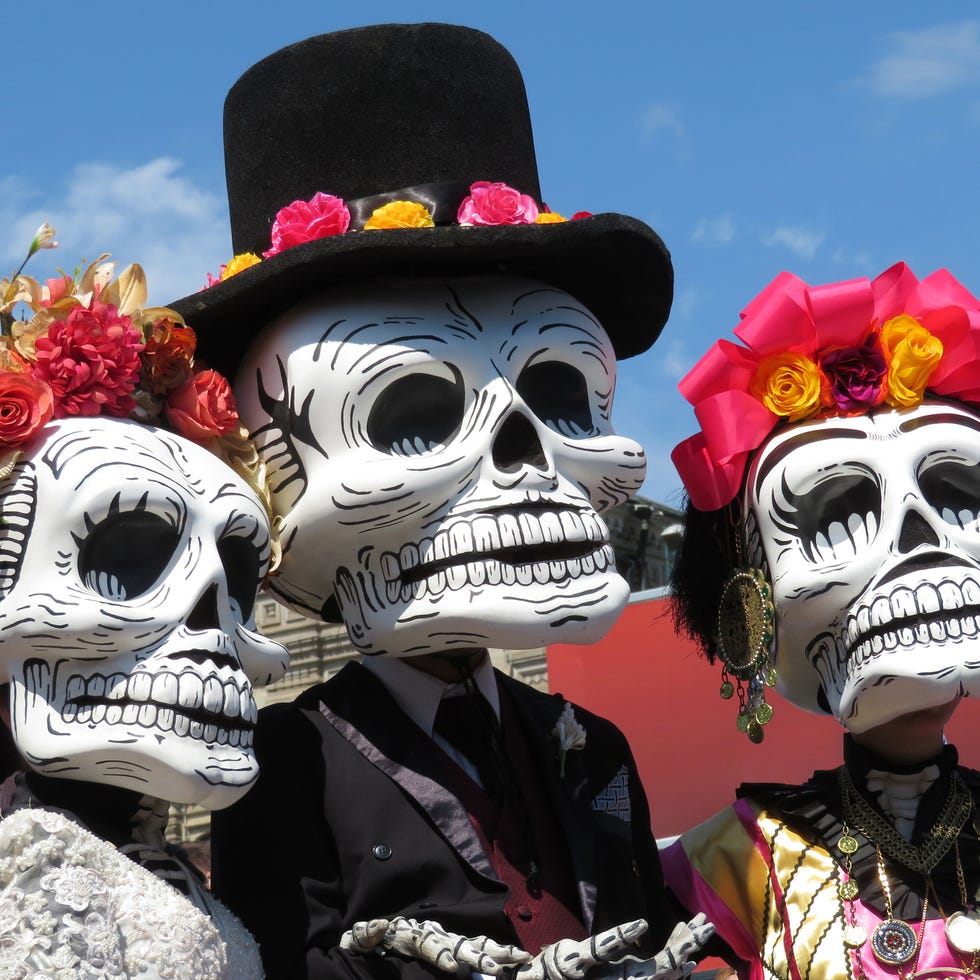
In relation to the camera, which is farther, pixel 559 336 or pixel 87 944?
pixel 559 336

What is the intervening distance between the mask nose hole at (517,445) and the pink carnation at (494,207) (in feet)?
1.42

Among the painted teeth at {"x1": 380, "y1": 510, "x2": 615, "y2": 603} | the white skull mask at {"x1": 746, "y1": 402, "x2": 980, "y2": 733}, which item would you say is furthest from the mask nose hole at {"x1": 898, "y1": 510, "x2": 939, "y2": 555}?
the painted teeth at {"x1": 380, "y1": 510, "x2": 615, "y2": 603}

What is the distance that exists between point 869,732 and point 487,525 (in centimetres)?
111

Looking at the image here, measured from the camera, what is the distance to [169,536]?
331 cm

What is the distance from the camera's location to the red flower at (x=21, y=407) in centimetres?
330

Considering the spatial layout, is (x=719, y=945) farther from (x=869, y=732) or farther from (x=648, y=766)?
(x=648, y=766)

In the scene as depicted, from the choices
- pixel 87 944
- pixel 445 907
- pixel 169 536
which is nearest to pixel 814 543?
pixel 445 907

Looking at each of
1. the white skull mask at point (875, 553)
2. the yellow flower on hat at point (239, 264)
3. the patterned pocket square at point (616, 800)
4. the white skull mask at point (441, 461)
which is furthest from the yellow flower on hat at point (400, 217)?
the patterned pocket square at point (616, 800)

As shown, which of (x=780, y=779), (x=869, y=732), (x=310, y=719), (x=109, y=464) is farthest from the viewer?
(x=780, y=779)

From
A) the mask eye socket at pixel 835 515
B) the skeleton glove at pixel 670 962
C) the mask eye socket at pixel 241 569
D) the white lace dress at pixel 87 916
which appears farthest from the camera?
the mask eye socket at pixel 835 515

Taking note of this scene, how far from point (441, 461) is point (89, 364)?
711mm

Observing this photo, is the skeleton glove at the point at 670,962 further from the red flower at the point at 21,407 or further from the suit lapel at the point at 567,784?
the red flower at the point at 21,407

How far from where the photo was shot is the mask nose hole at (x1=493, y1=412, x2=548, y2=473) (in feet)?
12.2

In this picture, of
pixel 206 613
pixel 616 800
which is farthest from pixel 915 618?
pixel 206 613
